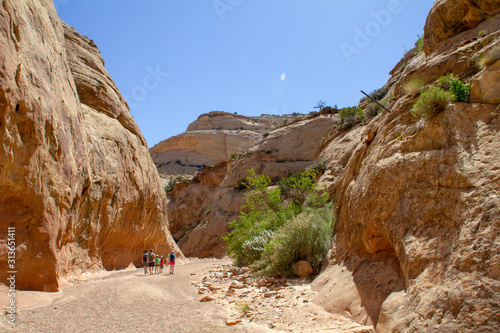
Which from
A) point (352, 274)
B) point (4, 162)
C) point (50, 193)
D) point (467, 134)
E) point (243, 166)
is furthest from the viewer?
point (243, 166)

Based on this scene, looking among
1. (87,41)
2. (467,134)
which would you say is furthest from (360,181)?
(87,41)

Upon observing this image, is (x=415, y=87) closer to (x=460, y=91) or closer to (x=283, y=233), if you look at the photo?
(x=460, y=91)

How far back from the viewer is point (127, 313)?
269 inches

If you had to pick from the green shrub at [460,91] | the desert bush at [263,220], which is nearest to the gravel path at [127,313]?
the desert bush at [263,220]

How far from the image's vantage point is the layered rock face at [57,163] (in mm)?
8297

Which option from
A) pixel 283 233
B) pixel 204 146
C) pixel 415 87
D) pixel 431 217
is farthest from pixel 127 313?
pixel 204 146

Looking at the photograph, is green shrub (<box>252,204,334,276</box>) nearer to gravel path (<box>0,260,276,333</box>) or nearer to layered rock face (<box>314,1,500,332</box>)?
layered rock face (<box>314,1,500,332</box>)

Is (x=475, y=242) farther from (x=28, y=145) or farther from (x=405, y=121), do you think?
(x=28, y=145)

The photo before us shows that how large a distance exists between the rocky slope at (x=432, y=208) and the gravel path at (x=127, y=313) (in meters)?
2.31

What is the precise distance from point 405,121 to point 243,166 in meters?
25.4

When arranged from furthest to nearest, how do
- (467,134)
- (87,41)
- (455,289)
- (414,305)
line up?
1. (87,41)
2. (467,134)
3. (414,305)
4. (455,289)

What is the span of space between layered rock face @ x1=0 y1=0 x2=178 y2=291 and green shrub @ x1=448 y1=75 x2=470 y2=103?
978 centimetres

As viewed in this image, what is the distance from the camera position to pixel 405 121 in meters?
6.80

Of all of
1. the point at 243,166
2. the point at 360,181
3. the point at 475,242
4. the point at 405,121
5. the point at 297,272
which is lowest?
the point at 297,272
